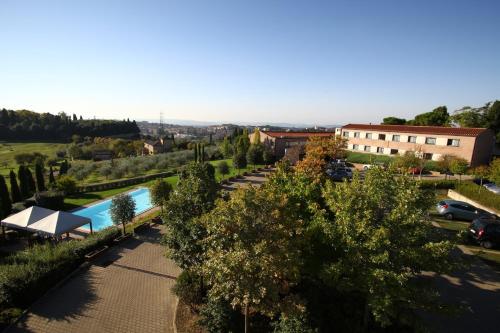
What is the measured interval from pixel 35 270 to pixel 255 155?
3802 cm

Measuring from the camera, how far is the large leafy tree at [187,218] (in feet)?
36.6

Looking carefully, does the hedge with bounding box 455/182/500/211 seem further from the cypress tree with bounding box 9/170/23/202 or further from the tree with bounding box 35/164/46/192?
the tree with bounding box 35/164/46/192

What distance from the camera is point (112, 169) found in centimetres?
4700

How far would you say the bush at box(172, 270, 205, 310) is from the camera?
1166 centimetres

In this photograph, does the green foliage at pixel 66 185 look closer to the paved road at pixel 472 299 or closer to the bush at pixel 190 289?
the bush at pixel 190 289

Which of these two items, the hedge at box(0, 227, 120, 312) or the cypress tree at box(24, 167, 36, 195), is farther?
the cypress tree at box(24, 167, 36, 195)

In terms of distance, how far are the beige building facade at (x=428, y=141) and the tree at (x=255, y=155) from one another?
1803 cm

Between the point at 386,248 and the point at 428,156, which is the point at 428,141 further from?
the point at 386,248

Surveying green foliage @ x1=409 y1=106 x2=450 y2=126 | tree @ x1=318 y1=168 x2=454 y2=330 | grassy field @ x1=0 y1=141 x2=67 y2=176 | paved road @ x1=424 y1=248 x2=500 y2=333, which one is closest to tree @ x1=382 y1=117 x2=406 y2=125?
green foliage @ x1=409 y1=106 x2=450 y2=126

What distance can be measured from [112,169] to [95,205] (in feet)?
61.8

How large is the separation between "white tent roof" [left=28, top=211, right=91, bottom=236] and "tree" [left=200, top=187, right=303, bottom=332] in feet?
40.4

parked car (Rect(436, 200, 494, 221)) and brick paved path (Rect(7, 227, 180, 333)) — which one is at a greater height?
parked car (Rect(436, 200, 494, 221))

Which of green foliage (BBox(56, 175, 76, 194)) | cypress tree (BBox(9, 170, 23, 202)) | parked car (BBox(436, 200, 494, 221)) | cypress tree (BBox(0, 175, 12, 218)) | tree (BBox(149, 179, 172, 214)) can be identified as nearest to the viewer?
parked car (BBox(436, 200, 494, 221))

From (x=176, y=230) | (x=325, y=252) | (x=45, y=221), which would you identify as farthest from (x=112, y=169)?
(x=325, y=252)
